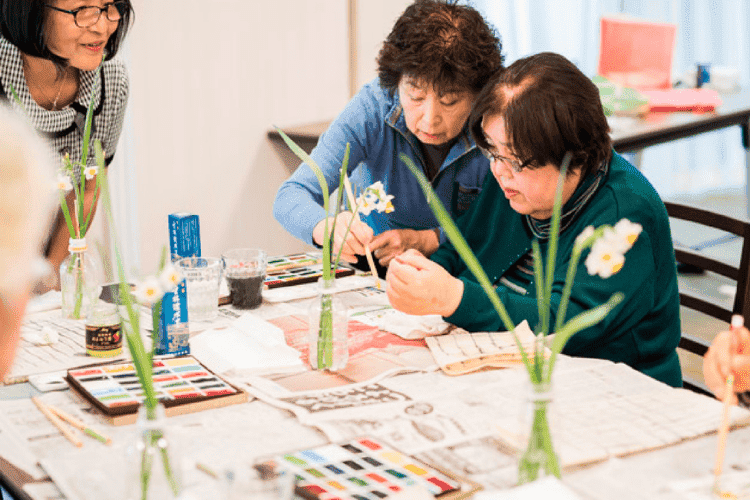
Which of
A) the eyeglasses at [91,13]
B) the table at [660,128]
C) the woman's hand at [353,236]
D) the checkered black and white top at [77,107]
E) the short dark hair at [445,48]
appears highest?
the eyeglasses at [91,13]

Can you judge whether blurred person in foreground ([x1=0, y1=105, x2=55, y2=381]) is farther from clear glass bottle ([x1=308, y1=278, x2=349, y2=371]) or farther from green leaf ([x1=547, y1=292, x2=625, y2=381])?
clear glass bottle ([x1=308, y1=278, x2=349, y2=371])

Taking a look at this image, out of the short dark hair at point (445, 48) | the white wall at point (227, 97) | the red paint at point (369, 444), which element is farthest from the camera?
the white wall at point (227, 97)

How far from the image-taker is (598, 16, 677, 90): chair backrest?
4.40 meters

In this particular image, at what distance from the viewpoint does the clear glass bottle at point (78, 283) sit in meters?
1.92

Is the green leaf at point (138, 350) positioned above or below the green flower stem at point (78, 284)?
above

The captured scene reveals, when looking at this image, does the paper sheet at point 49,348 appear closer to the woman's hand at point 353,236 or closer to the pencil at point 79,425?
the pencil at point 79,425

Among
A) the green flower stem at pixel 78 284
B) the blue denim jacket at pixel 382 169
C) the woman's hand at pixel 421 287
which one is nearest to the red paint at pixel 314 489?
the woman's hand at pixel 421 287

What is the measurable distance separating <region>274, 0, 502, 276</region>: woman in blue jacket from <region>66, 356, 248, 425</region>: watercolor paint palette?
557 millimetres

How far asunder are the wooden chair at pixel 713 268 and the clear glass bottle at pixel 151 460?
132cm

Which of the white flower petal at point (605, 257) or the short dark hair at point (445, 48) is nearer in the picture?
the white flower petal at point (605, 257)

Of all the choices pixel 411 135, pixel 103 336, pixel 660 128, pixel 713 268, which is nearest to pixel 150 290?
pixel 103 336

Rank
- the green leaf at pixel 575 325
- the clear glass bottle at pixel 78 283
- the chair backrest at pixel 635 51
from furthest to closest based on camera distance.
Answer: the chair backrest at pixel 635 51
the clear glass bottle at pixel 78 283
the green leaf at pixel 575 325

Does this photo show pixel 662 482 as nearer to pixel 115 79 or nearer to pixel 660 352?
pixel 660 352

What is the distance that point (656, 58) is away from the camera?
444 cm
